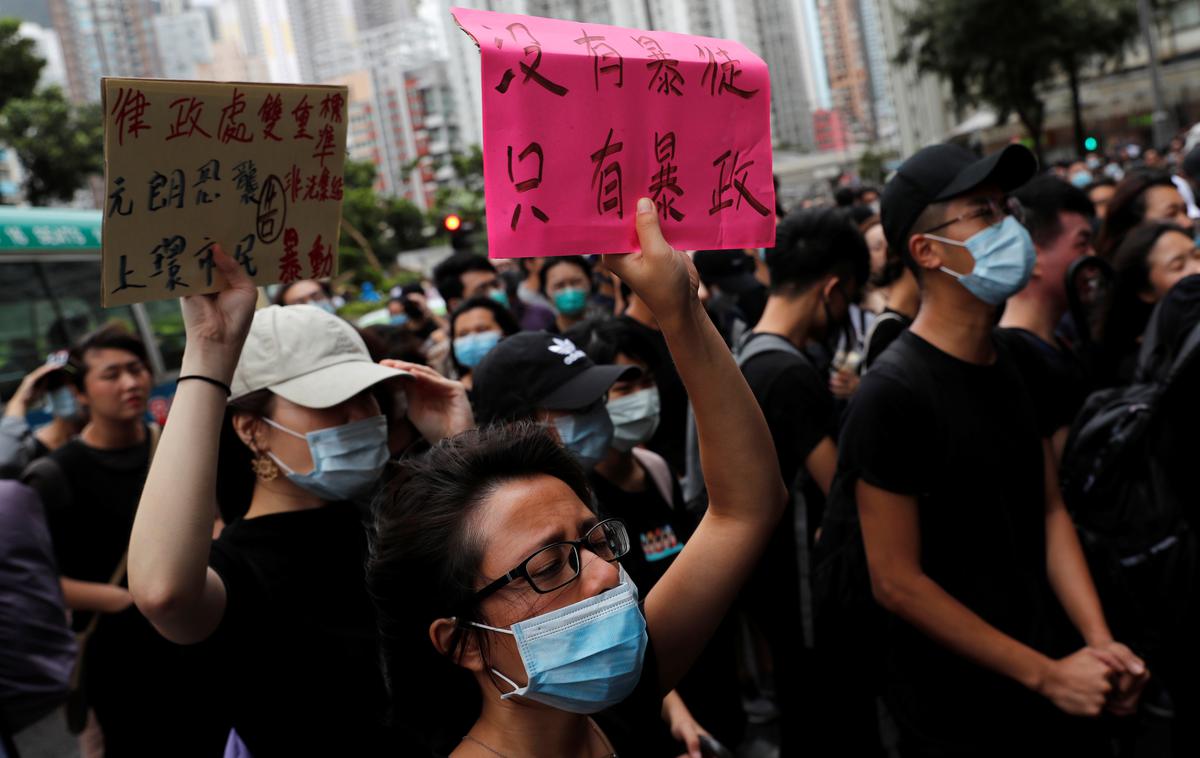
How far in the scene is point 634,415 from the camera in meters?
3.43

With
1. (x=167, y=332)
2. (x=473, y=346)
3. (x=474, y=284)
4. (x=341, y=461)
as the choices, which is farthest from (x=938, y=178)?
(x=167, y=332)

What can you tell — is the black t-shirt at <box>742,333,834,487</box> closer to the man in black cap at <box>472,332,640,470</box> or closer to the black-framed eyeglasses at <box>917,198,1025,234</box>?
the man in black cap at <box>472,332,640,470</box>

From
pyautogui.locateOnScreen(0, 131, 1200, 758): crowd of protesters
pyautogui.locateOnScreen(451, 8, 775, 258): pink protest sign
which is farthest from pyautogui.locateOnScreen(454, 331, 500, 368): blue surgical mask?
pyautogui.locateOnScreen(451, 8, 775, 258): pink protest sign

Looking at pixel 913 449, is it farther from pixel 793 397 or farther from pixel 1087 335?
pixel 1087 335

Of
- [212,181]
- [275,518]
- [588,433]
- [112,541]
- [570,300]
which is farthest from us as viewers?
[570,300]

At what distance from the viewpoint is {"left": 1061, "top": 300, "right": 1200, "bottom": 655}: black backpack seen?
3004 mm

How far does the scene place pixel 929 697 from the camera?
259 cm

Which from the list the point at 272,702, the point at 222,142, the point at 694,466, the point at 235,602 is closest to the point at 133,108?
the point at 222,142

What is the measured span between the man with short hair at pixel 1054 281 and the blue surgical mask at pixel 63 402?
13.3 ft

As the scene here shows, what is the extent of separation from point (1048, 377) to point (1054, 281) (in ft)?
3.10

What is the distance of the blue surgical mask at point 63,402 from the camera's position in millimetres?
4957

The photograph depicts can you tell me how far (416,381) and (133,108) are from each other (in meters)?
1.17

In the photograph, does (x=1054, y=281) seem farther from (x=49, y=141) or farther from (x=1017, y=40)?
(x=1017, y=40)

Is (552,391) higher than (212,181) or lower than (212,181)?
lower
